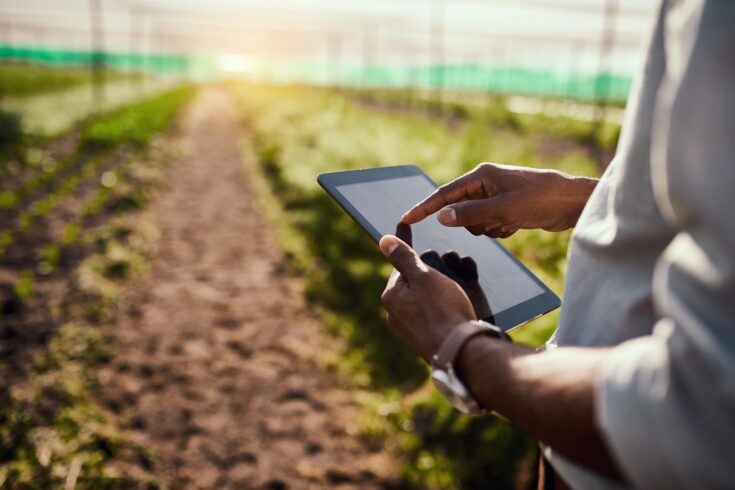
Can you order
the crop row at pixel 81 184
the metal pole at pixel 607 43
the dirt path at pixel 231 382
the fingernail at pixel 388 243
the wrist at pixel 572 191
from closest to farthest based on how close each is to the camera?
the fingernail at pixel 388 243 → the wrist at pixel 572 191 → the dirt path at pixel 231 382 → the crop row at pixel 81 184 → the metal pole at pixel 607 43

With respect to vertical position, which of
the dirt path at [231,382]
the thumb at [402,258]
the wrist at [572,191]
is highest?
the wrist at [572,191]

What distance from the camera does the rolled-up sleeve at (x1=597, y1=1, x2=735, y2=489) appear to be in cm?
53

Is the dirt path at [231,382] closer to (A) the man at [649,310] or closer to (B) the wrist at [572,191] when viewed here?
(B) the wrist at [572,191]

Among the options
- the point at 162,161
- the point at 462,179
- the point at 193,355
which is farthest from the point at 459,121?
the point at 462,179

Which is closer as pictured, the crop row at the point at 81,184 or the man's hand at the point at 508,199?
the man's hand at the point at 508,199

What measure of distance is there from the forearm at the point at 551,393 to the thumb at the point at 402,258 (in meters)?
0.21

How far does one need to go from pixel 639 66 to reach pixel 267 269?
456 cm

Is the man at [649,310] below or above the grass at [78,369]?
above

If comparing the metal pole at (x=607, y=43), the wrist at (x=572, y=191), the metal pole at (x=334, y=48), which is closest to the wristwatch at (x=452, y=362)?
the wrist at (x=572, y=191)

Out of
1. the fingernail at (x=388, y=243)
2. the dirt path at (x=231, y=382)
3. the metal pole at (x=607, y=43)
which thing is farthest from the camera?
the metal pole at (x=607, y=43)

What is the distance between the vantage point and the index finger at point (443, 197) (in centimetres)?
119

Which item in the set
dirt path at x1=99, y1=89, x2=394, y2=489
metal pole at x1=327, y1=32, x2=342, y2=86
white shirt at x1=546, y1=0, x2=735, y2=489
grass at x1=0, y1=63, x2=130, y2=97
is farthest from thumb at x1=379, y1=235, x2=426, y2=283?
metal pole at x1=327, y1=32, x2=342, y2=86

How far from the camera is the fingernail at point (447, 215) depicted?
45.6 inches

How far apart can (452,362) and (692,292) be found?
0.36 metres
